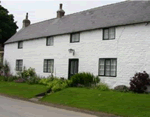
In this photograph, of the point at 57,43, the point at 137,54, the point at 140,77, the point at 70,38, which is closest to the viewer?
the point at 140,77

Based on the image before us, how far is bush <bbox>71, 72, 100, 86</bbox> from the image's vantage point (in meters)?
17.0

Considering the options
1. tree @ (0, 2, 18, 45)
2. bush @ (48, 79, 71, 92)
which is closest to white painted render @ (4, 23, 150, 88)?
bush @ (48, 79, 71, 92)

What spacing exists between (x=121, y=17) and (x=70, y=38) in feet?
16.8

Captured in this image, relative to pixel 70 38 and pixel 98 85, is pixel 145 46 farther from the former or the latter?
pixel 70 38

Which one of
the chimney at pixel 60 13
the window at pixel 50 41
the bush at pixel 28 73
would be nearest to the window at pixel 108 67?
the window at pixel 50 41

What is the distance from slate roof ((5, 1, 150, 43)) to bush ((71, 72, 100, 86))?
3879 mm

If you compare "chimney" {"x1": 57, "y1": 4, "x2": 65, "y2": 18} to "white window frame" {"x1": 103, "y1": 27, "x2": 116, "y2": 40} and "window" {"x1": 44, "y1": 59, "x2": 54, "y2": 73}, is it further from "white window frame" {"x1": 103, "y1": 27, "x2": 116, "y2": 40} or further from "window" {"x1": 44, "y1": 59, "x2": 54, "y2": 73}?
"white window frame" {"x1": 103, "y1": 27, "x2": 116, "y2": 40}

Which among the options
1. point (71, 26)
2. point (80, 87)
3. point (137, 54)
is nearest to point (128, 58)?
point (137, 54)

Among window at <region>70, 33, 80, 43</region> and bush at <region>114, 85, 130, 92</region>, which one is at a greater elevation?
window at <region>70, 33, 80, 43</region>

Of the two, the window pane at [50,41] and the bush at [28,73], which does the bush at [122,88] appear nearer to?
the window pane at [50,41]

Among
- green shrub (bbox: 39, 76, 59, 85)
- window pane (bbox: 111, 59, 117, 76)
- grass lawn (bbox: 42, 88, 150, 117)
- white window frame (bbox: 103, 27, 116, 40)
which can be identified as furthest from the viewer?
green shrub (bbox: 39, 76, 59, 85)

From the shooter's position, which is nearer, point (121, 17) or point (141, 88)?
point (141, 88)

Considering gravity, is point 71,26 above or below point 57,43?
above

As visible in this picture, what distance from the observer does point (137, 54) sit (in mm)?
15125
